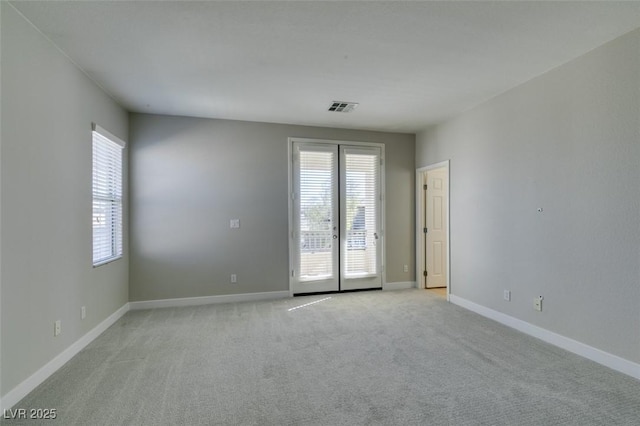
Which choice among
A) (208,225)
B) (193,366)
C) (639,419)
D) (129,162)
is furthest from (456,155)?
(129,162)

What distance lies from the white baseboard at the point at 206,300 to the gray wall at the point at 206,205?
0.07 meters

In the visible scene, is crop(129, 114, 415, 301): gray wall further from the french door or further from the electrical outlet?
the electrical outlet

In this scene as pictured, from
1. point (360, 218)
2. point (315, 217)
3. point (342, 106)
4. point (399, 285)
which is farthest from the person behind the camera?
point (399, 285)

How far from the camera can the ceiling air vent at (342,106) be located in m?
4.01

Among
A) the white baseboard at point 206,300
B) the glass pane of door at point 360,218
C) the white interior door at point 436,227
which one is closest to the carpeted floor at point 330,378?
the white baseboard at point 206,300

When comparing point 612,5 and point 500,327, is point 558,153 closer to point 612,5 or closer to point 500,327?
point 612,5

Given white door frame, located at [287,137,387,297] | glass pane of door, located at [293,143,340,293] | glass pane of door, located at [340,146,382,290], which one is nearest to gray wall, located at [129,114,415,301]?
white door frame, located at [287,137,387,297]

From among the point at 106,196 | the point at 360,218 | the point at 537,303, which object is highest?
the point at 106,196

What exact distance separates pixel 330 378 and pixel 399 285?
327 centimetres

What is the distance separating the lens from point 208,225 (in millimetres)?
4574

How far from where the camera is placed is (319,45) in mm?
2605

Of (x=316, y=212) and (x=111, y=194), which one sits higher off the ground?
(x=111, y=194)

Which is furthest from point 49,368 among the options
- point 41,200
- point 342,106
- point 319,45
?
point 342,106

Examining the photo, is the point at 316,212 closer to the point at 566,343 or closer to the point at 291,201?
the point at 291,201
